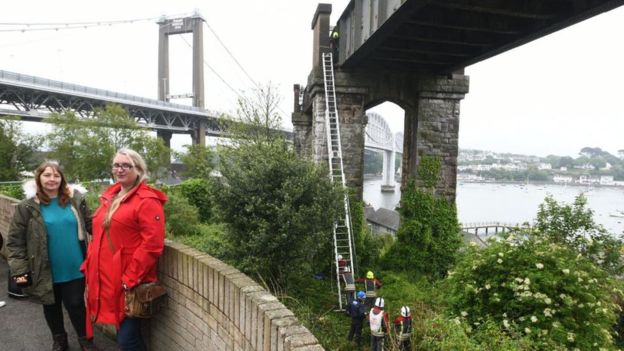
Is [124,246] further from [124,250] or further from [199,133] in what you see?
[199,133]

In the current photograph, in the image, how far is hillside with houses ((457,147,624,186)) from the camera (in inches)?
4766

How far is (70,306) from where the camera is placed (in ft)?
11.3

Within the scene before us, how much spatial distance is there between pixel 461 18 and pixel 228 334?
6.82m

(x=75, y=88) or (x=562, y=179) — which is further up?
(x=75, y=88)

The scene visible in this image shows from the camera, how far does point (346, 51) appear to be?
943 centimetres

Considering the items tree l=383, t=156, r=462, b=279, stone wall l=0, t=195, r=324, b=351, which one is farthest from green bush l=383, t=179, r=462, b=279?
stone wall l=0, t=195, r=324, b=351

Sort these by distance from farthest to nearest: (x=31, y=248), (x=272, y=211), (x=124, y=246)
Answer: (x=272, y=211) → (x=31, y=248) → (x=124, y=246)

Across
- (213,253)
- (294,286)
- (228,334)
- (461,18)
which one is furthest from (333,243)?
(228,334)

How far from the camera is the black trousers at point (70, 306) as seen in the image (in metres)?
3.42

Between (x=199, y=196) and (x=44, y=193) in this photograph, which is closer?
(x=44, y=193)

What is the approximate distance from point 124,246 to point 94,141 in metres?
25.5

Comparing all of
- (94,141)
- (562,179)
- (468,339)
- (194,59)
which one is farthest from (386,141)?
(468,339)

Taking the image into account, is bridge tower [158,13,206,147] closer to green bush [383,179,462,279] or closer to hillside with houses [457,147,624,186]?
green bush [383,179,462,279]

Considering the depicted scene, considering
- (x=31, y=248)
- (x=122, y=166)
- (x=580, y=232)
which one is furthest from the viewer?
(x=580, y=232)
